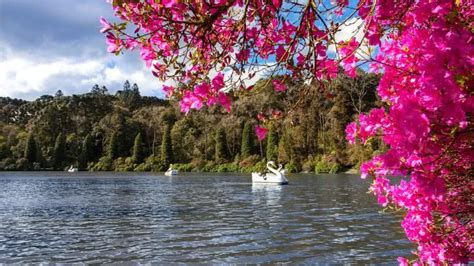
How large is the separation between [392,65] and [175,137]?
9221cm

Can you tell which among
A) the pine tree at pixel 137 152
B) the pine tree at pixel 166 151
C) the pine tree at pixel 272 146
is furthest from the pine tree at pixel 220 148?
the pine tree at pixel 137 152

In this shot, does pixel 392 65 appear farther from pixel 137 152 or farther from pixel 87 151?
pixel 87 151

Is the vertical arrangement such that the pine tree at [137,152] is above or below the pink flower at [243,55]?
above

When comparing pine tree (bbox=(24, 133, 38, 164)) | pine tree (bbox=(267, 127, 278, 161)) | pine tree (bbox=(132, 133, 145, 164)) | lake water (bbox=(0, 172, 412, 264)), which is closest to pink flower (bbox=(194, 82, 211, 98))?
lake water (bbox=(0, 172, 412, 264))

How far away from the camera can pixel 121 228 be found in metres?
16.1

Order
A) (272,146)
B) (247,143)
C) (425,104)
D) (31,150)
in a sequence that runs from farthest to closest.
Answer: (31,150), (247,143), (272,146), (425,104)

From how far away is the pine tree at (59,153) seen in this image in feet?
324

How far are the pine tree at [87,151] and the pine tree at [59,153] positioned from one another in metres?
4.49

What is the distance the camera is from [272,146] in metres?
75.4

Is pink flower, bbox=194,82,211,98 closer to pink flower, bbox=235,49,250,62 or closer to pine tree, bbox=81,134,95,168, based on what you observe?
pink flower, bbox=235,49,250,62

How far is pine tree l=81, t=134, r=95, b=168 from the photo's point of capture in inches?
3866

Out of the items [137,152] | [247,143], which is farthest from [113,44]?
[137,152]

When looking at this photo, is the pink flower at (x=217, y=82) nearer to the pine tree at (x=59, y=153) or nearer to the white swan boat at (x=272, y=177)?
the white swan boat at (x=272, y=177)

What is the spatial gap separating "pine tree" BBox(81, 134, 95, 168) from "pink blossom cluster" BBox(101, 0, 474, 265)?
9867cm
